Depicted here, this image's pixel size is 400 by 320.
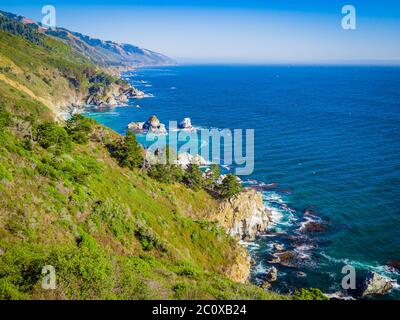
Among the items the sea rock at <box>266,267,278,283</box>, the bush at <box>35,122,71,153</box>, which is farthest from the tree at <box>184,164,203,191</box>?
the bush at <box>35,122,71,153</box>

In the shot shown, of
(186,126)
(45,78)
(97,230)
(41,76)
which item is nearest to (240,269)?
(97,230)

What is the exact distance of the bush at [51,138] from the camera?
4500cm

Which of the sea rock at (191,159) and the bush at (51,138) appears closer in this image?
the bush at (51,138)

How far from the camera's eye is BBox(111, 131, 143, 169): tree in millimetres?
58375

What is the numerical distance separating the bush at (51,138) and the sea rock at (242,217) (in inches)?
1136

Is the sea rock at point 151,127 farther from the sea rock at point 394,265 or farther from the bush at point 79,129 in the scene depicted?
the sea rock at point 394,265

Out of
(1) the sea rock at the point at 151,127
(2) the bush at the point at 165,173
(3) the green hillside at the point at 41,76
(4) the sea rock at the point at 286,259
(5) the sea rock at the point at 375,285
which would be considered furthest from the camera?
(3) the green hillside at the point at 41,76

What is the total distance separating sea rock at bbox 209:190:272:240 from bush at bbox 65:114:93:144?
85.7 feet

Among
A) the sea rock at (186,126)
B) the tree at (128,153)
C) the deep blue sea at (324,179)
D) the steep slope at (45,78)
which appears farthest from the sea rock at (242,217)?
the steep slope at (45,78)

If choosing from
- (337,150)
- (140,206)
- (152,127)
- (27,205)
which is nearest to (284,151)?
(337,150)

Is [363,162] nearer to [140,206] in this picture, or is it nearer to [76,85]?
[140,206]

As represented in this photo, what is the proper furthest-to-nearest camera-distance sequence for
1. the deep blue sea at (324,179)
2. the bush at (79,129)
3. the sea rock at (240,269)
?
the deep blue sea at (324,179)
the bush at (79,129)
the sea rock at (240,269)

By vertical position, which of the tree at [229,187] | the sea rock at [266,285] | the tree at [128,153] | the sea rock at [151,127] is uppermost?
the sea rock at [151,127]
